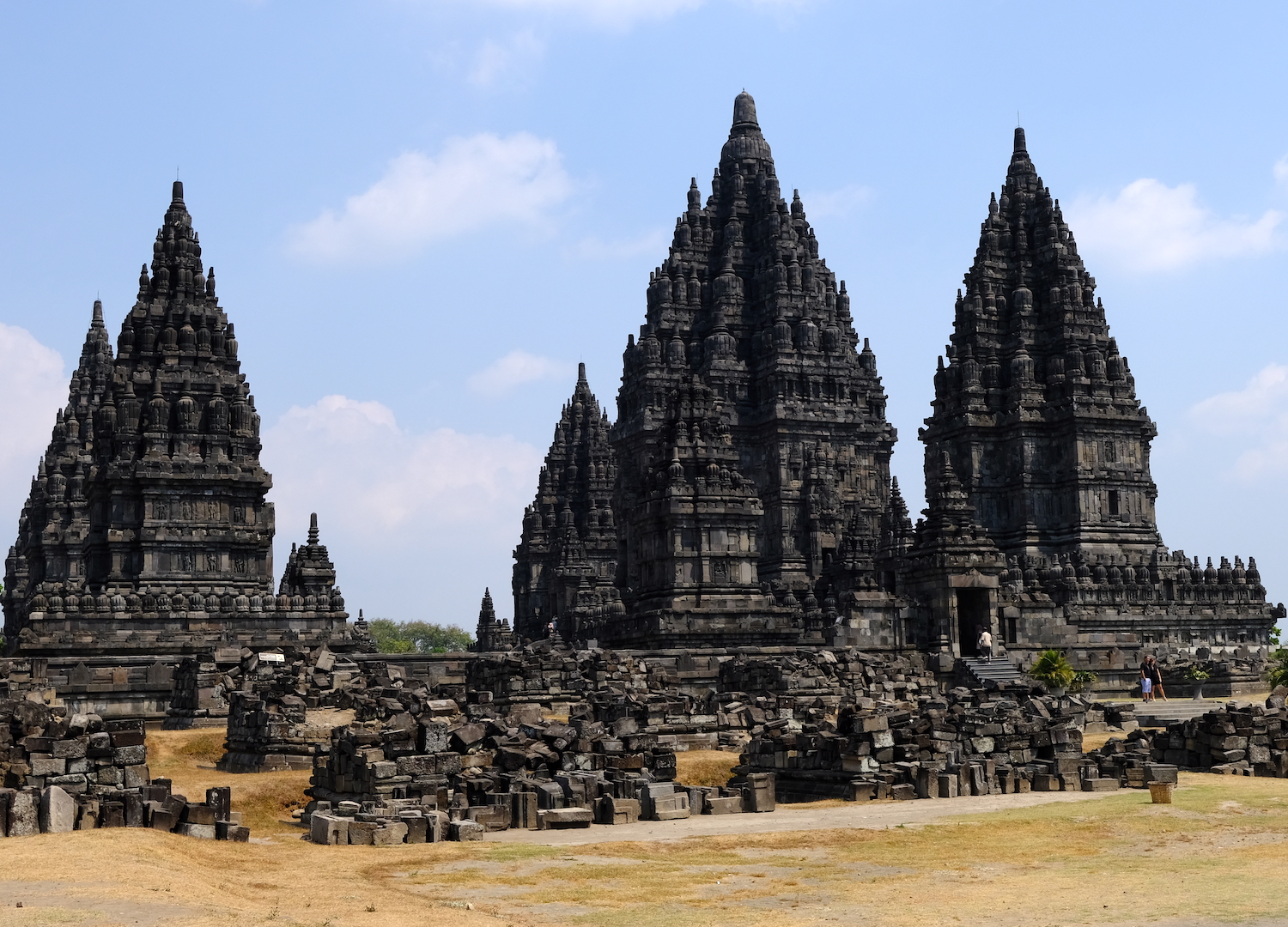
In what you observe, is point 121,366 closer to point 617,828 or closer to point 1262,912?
point 617,828

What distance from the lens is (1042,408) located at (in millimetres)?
66562

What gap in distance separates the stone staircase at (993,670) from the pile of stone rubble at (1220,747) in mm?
14184

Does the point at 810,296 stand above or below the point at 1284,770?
above

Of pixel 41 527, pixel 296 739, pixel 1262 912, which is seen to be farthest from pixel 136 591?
pixel 1262 912

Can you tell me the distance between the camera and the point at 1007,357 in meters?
68.6

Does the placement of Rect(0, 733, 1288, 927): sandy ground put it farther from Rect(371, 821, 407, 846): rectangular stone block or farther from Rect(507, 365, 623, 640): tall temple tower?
Rect(507, 365, 623, 640): tall temple tower

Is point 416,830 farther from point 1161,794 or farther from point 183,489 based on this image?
point 183,489

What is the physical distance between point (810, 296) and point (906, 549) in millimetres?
24936

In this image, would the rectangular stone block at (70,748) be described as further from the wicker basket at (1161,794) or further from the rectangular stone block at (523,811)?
the wicker basket at (1161,794)

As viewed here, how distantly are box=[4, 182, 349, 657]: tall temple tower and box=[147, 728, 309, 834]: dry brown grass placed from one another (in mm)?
13461

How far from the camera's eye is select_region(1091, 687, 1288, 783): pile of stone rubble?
29359 mm

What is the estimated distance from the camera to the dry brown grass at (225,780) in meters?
26.5

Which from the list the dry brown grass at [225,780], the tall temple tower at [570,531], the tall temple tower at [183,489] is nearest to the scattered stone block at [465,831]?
the dry brown grass at [225,780]

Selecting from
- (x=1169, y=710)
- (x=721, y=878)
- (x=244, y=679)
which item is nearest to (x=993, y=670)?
(x=1169, y=710)
